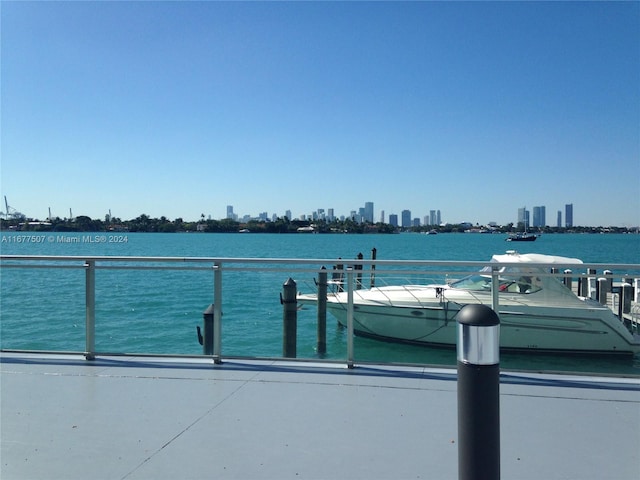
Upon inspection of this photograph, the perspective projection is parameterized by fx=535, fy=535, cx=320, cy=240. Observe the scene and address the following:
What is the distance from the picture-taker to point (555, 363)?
324 inches

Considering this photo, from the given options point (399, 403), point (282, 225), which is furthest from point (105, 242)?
point (399, 403)

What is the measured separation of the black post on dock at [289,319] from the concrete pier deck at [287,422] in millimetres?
2653

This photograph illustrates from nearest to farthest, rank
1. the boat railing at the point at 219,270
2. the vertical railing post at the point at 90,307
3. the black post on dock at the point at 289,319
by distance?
1. the boat railing at the point at 219,270
2. the vertical railing post at the point at 90,307
3. the black post on dock at the point at 289,319

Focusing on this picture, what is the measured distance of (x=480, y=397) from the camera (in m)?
2.21

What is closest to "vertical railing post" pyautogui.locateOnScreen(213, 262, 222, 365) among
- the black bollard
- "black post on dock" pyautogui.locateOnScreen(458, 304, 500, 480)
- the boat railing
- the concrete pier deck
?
the boat railing

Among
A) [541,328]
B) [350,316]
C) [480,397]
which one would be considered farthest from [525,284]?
[480,397]

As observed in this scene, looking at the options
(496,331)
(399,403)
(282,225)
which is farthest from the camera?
(282,225)

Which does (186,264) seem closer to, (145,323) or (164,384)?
(164,384)

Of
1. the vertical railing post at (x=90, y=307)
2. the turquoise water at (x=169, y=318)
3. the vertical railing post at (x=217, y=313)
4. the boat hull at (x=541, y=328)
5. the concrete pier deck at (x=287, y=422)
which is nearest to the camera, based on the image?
the concrete pier deck at (x=287, y=422)

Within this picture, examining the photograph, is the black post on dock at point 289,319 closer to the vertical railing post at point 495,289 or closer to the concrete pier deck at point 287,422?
Result: the concrete pier deck at point 287,422

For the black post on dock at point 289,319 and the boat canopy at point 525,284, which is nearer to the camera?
the boat canopy at point 525,284

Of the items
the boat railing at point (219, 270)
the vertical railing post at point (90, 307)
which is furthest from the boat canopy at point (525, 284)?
the vertical railing post at point (90, 307)

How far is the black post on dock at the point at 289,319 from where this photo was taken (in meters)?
8.31

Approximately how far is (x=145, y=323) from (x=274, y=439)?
278 inches
